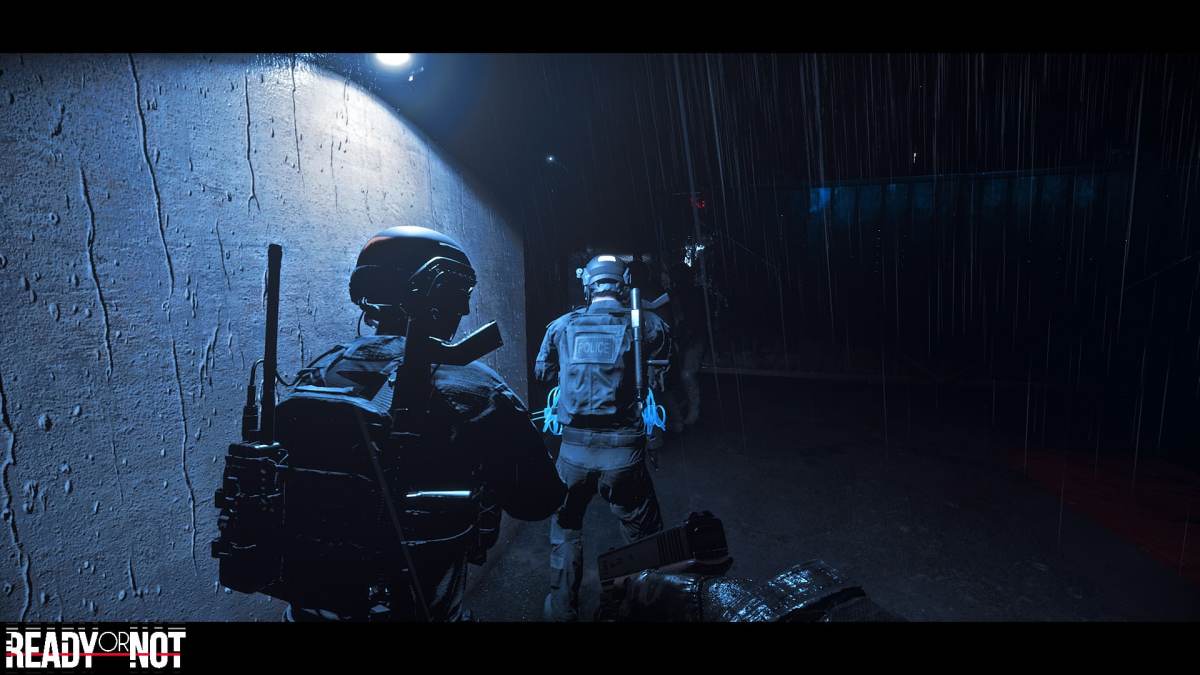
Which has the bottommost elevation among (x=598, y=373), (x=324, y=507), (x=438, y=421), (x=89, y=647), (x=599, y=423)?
(x=599, y=423)

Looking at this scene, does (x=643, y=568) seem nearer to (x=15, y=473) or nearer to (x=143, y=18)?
(x=15, y=473)

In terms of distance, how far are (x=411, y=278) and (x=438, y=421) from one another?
0.62 metres

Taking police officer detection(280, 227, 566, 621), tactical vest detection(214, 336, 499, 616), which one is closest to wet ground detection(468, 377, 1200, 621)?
police officer detection(280, 227, 566, 621)

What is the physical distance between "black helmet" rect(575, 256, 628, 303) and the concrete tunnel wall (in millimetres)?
1863

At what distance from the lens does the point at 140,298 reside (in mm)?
1235

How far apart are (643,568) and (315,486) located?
1264mm

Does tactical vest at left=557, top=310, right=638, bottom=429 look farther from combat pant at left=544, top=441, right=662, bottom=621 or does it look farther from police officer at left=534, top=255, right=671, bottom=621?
combat pant at left=544, top=441, right=662, bottom=621

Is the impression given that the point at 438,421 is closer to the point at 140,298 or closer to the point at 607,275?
the point at 140,298

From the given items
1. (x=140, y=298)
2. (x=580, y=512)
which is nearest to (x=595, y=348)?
(x=580, y=512)

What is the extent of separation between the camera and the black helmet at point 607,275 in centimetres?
318

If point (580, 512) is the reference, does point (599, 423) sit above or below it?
above

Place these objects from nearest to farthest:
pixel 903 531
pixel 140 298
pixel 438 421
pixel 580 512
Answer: pixel 140 298 → pixel 438 421 → pixel 580 512 → pixel 903 531

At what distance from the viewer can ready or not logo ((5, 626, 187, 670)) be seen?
3.75ft

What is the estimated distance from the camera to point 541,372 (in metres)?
3.28
